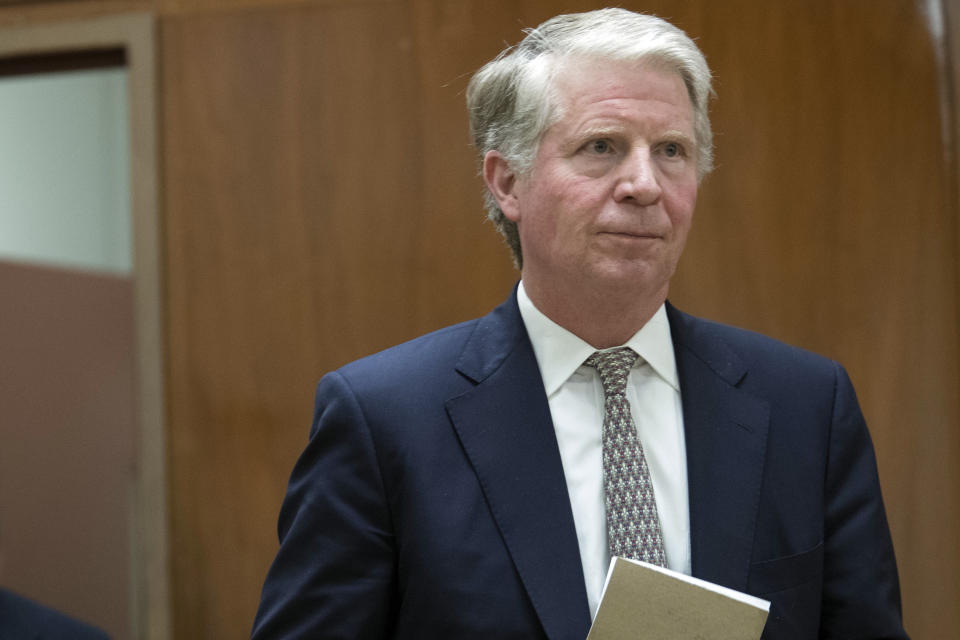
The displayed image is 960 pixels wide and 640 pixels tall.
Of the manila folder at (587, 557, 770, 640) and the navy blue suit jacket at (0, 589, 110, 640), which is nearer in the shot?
the manila folder at (587, 557, 770, 640)

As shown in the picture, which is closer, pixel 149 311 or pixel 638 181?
pixel 638 181

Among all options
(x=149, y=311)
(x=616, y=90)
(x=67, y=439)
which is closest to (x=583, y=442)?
(x=616, y=90)

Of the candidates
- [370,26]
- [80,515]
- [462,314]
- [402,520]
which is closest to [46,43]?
[370,26]

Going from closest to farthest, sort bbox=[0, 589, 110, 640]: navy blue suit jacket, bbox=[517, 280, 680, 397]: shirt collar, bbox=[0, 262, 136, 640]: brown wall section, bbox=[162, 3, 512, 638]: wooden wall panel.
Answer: bbox=[517, 280, 680, 397]: shirt collar < bbox=[0, 589, 110, 640]: navy blue suit jacket < bbox=[162, 3, 512, 638]: wooden wall panel < bbox=[0, 262, 136, 640]: brown wall section

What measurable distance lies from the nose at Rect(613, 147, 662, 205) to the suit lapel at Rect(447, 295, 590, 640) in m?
0.27

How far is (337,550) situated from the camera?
1.19 m

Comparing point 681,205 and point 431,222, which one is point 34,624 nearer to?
point 431,222

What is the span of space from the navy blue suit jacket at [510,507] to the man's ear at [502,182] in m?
0.19

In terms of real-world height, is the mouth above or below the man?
above

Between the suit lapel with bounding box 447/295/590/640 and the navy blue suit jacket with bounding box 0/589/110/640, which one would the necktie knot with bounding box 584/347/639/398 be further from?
the navy blue suit jacket with bounding box 0/589/110/640

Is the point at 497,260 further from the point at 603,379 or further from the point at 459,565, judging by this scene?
the point at 459,565

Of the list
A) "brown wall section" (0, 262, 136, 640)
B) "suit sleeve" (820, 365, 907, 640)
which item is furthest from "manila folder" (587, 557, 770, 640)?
"brown wall section" (0, 262, 136, 640)

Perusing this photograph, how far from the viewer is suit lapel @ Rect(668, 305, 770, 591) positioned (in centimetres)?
121

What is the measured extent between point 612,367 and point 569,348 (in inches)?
2.7
